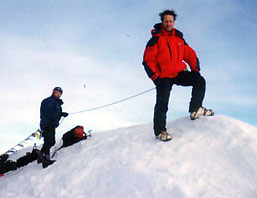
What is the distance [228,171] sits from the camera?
154 inches

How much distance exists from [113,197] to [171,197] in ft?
3.13

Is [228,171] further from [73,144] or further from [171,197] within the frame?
[73,144]

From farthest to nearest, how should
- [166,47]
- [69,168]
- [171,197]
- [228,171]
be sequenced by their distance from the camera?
1. [69,168]
2. [166,47]
3. [228,171]
4. [171,197]

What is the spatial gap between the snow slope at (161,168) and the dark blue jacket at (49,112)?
4.00 feet

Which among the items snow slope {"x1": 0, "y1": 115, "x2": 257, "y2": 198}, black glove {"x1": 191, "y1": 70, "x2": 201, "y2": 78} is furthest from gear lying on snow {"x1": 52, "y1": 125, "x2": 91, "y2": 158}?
black glove {"x1": 191, "y1": 70, "x2": 201, "y2": 78}

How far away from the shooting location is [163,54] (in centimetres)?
524

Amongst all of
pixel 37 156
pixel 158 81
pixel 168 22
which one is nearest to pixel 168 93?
pixel 158 81

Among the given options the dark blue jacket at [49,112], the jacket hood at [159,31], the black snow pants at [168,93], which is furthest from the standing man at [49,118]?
the jacket hood at [159,31]

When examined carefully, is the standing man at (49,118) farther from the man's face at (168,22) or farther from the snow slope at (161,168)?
the man's face at (168,22)

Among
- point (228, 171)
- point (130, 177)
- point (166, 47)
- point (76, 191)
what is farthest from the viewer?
point (166, 47)

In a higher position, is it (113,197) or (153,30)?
(153,30)

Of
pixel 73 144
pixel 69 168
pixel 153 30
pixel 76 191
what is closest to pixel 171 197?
pixel 76 191

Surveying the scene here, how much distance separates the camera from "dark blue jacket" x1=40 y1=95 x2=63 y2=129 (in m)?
7.14

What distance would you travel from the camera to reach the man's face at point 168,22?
526 cm
